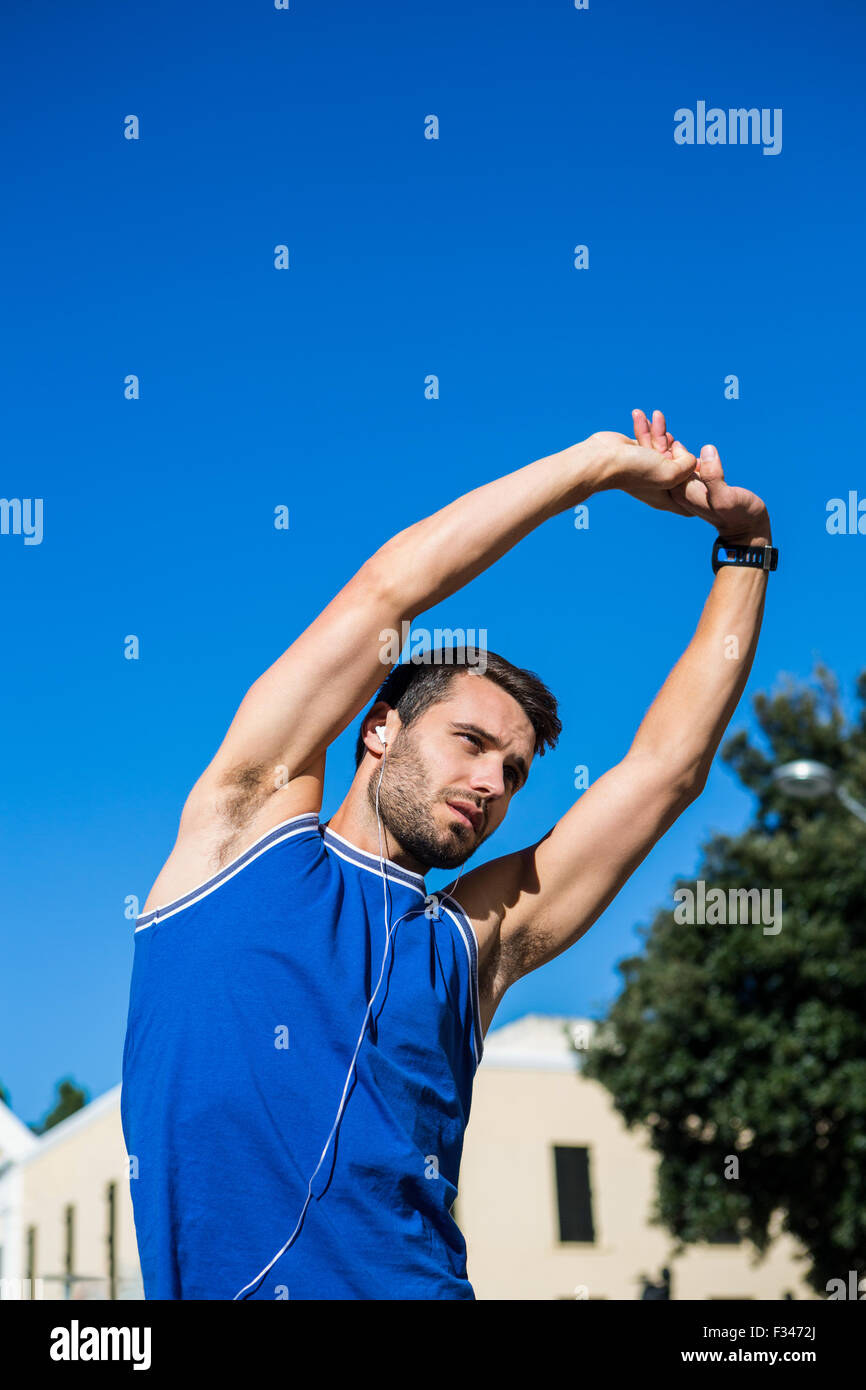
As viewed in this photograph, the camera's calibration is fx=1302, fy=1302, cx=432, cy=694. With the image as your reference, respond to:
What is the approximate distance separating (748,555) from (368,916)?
1591 mm

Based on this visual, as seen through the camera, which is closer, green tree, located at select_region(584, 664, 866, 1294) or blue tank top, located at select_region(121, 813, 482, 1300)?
blue tank top, located at select_region(121, 813, 482, 1300)

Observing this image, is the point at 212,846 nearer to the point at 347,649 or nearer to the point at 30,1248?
the point at 347,649

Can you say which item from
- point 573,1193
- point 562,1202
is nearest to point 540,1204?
point 562,1202

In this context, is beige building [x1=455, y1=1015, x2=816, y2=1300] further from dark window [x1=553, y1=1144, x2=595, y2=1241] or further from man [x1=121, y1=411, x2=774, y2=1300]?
man [x1=121, y1=411, x2=774, y2=1300]

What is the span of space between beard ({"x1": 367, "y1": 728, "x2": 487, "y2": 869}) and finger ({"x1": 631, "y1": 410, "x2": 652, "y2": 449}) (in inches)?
42.8

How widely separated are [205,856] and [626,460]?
1.44m

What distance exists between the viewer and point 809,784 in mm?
11430

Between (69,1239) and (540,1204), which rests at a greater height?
(540,1204)

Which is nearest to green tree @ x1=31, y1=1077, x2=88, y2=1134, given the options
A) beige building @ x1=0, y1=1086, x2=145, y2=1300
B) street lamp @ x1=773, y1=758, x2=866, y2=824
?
beige building @ x1=0, y1=1086, x2=145, y2=1300

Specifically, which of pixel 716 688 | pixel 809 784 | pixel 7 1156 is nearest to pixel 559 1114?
pixel 7 1156

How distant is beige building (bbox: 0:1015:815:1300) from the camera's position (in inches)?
977

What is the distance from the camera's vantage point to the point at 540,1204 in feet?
83.5

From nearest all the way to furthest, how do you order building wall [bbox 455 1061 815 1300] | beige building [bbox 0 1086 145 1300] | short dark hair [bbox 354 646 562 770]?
short dark hair [bbox 354 646 562 770]
building wall [bbox 455 1061 815 1300]
beige building [bbox 0 1086 145 1300]
